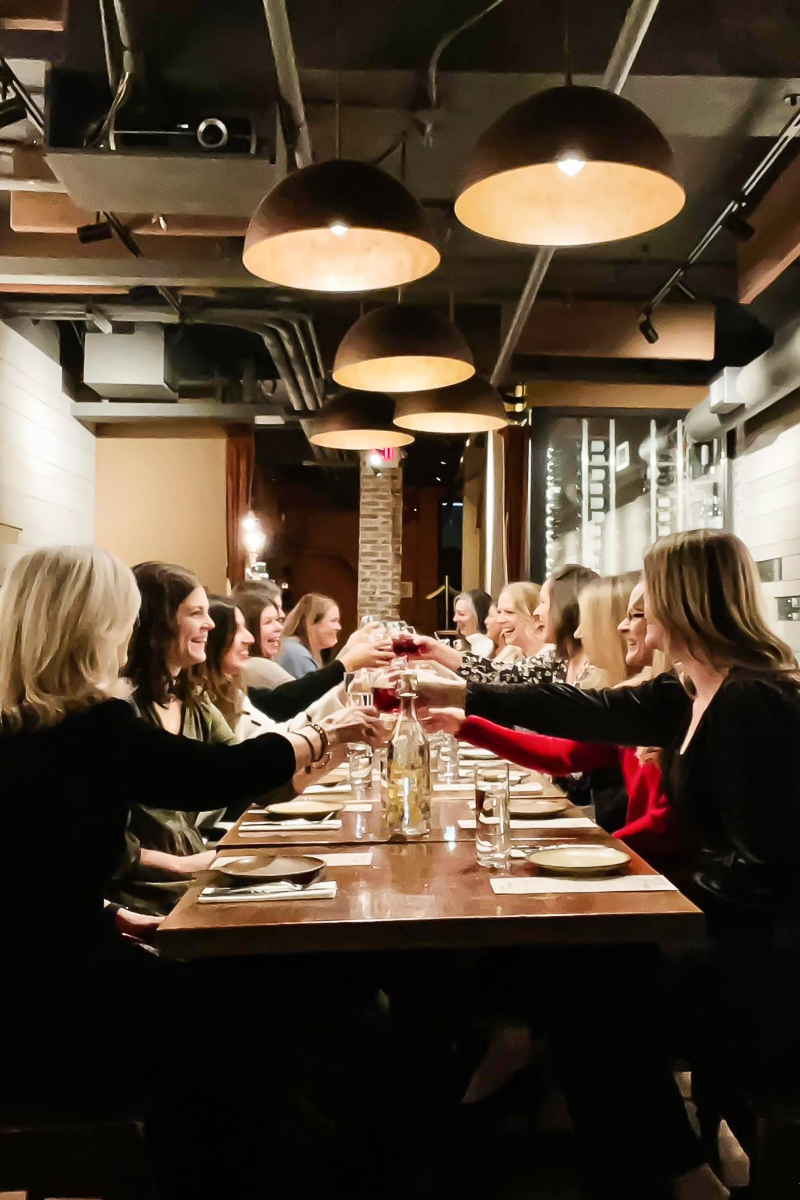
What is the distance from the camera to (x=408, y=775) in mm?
2447

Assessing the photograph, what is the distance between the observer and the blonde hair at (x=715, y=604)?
2.13 meters

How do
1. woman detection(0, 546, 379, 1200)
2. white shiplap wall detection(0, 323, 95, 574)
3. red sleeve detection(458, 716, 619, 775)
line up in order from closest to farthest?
woman detection(0, 546, 379, 1200), red sleeve detection(458, 716, 619, 775), white shiplap wall detection(0, 323, 95, 574)

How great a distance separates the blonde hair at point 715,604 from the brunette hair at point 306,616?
431 cm

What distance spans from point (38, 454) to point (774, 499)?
474 centimetres

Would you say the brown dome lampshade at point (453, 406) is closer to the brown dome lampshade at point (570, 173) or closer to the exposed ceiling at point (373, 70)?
the exposed ceiling at point (373, 70)

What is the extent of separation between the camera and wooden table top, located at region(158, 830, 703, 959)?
1.63 meters

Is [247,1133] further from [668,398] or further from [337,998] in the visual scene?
[668,398]

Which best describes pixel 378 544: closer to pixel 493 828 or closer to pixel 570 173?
pixel 570 173

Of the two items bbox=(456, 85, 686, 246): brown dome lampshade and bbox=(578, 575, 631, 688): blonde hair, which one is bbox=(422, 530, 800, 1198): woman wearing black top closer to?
bbox=(456, 85, 686, 246): brown dome lampshade

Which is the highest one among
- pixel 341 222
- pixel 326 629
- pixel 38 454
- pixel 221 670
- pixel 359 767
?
pixel 38 454

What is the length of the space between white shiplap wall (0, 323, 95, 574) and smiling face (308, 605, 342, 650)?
1.89m

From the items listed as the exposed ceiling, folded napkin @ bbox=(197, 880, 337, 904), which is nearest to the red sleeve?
folded napkin @ bbox=(197, 880, 337, 904)

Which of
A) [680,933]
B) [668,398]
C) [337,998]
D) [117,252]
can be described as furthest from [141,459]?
[680,933]

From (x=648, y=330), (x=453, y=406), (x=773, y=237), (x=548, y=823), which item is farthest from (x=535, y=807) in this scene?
(x=648, y=330)
